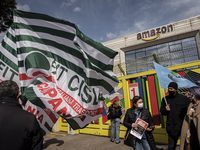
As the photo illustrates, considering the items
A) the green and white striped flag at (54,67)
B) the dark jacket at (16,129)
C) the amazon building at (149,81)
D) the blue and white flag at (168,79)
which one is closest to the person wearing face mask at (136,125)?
the amazon building at (149,81)

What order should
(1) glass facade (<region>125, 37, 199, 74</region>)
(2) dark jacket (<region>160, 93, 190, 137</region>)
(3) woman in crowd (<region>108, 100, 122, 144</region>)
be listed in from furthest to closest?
1. (3) woman in crowd (<region>108, 100, 122, 144</region>)
2. (1) glass facade (<region>125, 37, 199, 74</region>)
3. (2) dark jacket (<region>160, 93, 190, 137</region>)

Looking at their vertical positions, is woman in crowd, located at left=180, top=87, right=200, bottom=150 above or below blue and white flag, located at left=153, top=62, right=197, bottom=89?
below

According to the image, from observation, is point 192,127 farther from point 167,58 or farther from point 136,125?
point 167,58

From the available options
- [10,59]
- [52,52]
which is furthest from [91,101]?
[10,59]

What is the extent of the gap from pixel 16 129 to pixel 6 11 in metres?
11.1

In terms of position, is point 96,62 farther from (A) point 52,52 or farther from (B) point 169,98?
(B) point 169,98

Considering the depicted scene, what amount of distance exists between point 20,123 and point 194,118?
2.82 meters

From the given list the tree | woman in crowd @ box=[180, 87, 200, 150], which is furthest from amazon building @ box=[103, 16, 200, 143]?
the tree

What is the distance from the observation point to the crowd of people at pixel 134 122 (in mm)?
1490

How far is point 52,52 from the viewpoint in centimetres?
274

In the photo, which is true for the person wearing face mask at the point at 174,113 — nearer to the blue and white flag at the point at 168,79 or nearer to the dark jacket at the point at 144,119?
the blue and white flag at the point at 168,79

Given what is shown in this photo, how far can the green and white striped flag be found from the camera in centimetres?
242

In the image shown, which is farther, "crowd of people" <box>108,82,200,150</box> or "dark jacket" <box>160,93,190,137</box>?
"dark jacket" <box>160,93,190,137</box>

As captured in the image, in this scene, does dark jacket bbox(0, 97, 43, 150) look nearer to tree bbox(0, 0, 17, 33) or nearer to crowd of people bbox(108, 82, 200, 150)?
crowd of people bbox(108, 82, 200, 150)
